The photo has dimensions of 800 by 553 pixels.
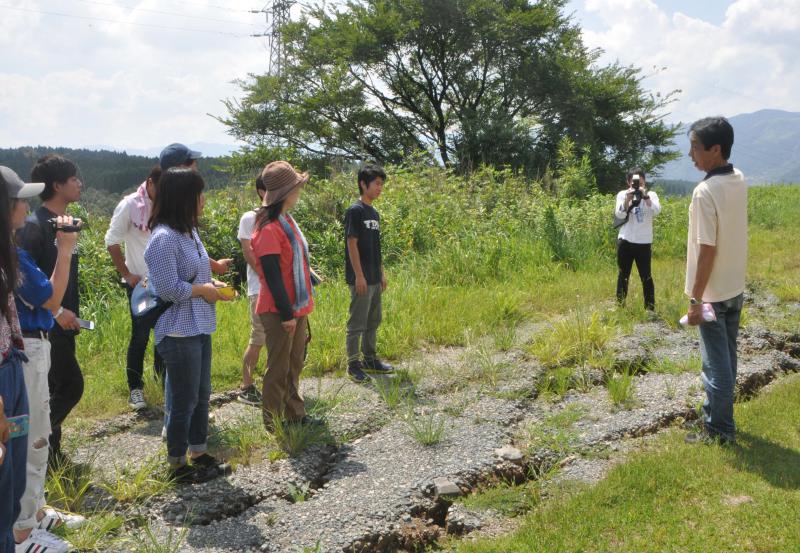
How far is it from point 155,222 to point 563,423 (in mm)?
3183

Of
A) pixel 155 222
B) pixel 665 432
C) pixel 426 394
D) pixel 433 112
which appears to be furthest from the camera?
pixel 433 112

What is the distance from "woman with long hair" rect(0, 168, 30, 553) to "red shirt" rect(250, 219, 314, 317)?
1.74 meters

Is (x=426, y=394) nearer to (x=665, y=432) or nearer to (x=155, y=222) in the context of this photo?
(x=665, y=432)

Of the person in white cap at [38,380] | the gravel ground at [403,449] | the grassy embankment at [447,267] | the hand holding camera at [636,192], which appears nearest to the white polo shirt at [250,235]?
the gravel ground at [403,449]

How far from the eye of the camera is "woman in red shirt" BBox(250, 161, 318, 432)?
14.2 feet

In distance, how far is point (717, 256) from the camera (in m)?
4.18

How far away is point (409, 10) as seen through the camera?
2353 cm

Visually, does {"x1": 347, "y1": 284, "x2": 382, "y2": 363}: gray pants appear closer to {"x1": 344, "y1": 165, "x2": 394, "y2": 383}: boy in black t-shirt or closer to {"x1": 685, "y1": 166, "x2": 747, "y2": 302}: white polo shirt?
{"x1": 344, "y1": 165, "x2": 394, "y2": 383}: boy in black t-shirt

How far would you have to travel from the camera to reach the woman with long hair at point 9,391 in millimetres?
2432

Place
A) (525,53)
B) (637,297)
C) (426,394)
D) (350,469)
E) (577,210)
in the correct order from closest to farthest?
(350,469), (426,394), (637,297), (577,210), (525,53)

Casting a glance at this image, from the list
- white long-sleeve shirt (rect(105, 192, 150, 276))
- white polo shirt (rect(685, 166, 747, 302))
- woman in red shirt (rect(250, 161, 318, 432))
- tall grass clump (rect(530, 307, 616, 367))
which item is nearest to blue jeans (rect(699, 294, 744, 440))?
white polo shirt (rect(685, 166, 747, 302))

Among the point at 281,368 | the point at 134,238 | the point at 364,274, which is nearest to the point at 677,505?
the point at 281,368

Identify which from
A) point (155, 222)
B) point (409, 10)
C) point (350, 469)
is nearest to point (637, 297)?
point (350, 469)

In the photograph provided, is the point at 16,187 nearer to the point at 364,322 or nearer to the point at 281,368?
the point at 281,368
